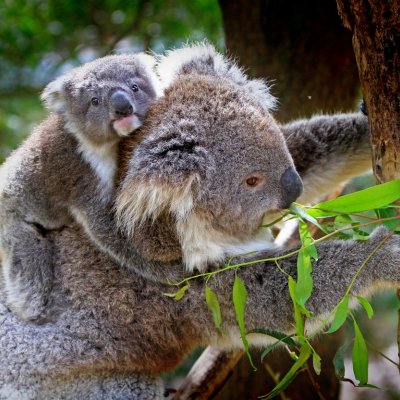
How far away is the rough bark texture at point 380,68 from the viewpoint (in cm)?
232

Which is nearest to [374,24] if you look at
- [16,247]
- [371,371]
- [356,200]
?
[356,200]

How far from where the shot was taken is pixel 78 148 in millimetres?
Answer: 2998

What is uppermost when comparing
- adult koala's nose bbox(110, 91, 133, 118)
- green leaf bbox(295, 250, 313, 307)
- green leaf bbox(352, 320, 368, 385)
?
adult koala's nose bbox(110, 91, 133, 118)

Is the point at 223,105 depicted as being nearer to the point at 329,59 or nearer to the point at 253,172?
the point at 253,172

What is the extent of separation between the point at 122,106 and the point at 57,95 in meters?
0.60

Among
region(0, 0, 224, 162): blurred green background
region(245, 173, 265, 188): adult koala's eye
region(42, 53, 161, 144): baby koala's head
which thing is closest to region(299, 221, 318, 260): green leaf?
region(245, 173, 265, 188): adult koala's eye

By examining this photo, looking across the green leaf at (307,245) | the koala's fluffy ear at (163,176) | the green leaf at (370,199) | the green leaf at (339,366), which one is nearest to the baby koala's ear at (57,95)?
the koala's fluffy ear at (163,176)

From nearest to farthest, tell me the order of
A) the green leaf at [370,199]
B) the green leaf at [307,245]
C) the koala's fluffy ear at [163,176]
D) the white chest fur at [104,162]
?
the green leaf at [370,199], the green leaf at [307,245], the koala's fluffy ear at [163,176], the white chest fur at [104,162]

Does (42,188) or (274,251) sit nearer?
(274,251)

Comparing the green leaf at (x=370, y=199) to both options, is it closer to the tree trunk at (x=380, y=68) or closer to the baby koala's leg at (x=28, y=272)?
the tree trunk at (x=380, y=68)

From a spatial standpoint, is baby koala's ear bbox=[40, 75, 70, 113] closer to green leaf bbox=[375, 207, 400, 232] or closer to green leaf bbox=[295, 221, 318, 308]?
green leaf bbox=[295, 221, 318, 308]

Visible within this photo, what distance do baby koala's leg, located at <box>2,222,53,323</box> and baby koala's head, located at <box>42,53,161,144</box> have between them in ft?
1.95

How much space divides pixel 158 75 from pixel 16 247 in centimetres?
117

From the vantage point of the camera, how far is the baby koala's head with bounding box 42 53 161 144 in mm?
2753
